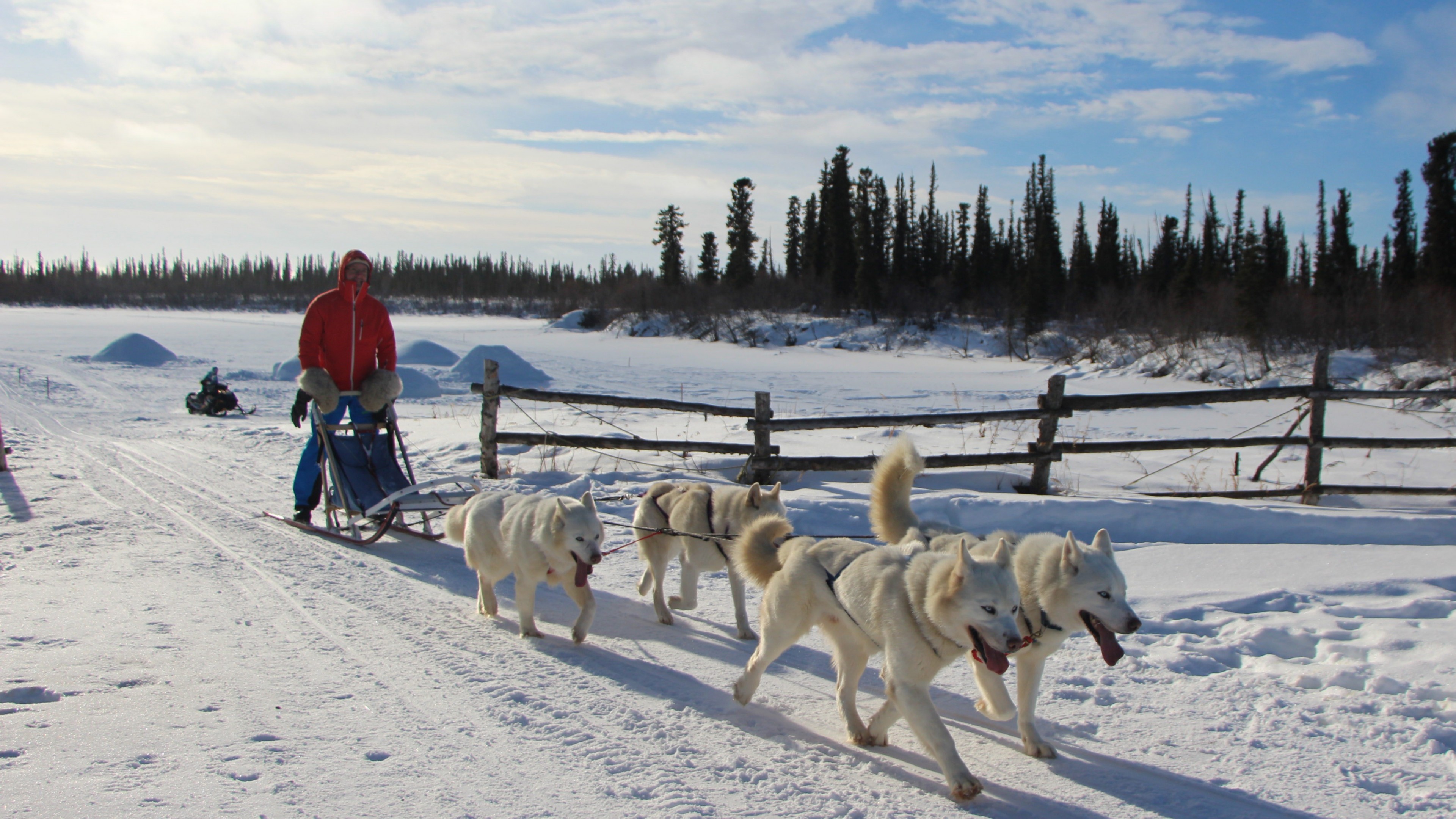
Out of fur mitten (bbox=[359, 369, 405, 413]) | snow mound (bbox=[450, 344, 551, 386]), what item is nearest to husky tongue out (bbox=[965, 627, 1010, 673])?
fur mitten (bbox=[359, 369, 405, 413])

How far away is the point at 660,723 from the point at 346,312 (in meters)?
4.79

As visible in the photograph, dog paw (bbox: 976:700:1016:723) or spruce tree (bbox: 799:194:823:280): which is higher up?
spruce tree (bbox: 799:194:823:280)

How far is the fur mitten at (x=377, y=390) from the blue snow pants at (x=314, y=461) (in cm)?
8

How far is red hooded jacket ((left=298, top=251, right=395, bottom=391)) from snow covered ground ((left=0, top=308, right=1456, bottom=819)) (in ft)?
4.38

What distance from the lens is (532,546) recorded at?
4.38 meters

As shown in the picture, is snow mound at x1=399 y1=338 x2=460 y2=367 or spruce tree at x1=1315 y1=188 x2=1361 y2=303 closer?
snow mound at x1=399 y1=338 x2=460 y2=367

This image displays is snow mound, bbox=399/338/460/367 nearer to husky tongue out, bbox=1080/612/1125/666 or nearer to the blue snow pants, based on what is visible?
the blue snow pants

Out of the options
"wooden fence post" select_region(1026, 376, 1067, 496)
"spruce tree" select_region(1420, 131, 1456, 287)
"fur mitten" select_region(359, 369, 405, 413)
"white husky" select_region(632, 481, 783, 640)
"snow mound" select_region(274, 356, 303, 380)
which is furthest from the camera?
"spruce tree" select_region(1420, 131, 1456, 287)

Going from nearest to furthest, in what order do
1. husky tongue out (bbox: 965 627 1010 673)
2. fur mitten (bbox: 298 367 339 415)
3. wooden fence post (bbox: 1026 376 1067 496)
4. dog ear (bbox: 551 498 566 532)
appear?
1. husky tongue out (bbox: 965 627 1010 673)
2. dog ear (bbox: 551 498 566 532)
3. fur mitten (bbox: 298 367 339 415)
4. wooden fence post (bbox: 1026 376 1067 496)

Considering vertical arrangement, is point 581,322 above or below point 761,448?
above

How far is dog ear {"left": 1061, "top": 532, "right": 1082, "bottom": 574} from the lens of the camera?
3.10 m

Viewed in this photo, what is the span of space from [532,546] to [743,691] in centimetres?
144

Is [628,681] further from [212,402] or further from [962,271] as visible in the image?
[962,271]

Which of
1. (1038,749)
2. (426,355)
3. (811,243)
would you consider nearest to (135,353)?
(426,355)
